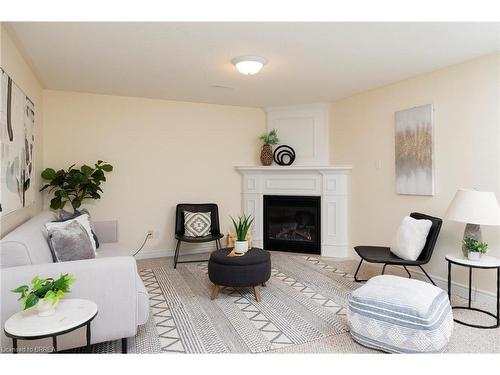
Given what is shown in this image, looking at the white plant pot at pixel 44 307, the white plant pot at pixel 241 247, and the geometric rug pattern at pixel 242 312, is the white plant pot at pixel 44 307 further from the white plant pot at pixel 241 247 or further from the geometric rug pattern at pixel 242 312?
the white plant pot at pixel 241 247

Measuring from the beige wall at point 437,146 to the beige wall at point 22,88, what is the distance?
373 centimetres

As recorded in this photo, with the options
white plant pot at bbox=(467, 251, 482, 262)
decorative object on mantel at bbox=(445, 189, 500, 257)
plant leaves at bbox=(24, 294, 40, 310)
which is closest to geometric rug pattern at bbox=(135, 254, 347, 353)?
plant leaves at bbox=(24, 294, 40, 310)

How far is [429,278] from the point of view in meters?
3.22

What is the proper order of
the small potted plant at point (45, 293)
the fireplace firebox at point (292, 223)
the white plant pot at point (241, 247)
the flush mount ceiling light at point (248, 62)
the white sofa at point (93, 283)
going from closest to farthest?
the small potted plant at point (45, 293)
the white sofa at point (93, 283)
the flush mount ceiling light at point (248, 62)
the white plant pot at point (241, 247)
the fireplace firebox at point (292, 223)

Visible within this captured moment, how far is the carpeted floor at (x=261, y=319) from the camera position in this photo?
2.22m

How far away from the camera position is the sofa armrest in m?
1.85

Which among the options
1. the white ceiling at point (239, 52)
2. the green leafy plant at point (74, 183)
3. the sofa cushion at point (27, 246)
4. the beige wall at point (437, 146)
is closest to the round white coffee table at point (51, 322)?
the sofa cushion at point (27, 246)

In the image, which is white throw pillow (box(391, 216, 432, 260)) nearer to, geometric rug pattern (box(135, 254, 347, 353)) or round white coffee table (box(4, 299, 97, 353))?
geometric rug pattern (box(135, 254, 347, 353))

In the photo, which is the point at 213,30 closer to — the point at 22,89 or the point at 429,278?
the point at 22,89

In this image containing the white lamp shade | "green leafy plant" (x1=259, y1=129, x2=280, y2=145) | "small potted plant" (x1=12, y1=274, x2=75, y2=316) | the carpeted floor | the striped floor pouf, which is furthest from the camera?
"green leafy plant" (x1=259, y1=129, x2=280, y2=145)

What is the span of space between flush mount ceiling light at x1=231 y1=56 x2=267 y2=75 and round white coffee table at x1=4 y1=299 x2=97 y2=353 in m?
2.24

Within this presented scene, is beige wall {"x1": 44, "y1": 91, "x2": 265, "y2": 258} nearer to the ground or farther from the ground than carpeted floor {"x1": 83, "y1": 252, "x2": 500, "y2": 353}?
farther from the ground

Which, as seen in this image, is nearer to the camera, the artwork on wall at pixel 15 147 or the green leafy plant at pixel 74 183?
the artwork on wall at pixel 15 147

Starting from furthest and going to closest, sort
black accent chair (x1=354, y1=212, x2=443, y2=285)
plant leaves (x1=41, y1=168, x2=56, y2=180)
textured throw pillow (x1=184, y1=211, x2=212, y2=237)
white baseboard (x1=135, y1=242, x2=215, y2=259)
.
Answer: white baseboard (x1=135, y1=242, x2=215, y2=259), textured throw pillow (x1=184, y1=211, x2=212, y2=237), plant leaves (x1=41, y1=168, x2=56, y2=180), black accent chair (x1=354, y1=212, x2=443, y2=285)
